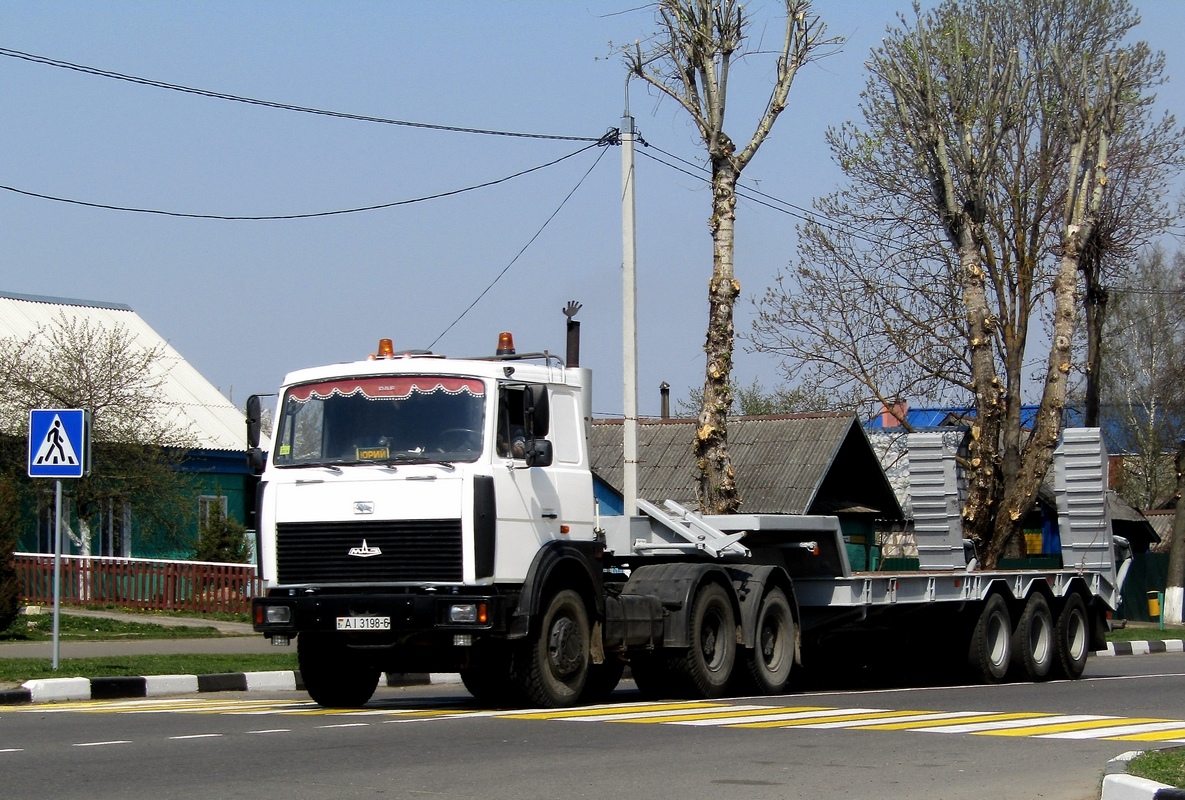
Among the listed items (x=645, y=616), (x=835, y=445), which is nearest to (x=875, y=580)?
(x=645, y=616)

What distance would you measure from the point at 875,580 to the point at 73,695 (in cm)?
788

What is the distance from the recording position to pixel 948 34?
1111 inches

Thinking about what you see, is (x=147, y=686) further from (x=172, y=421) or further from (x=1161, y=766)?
(x=172, y=421)

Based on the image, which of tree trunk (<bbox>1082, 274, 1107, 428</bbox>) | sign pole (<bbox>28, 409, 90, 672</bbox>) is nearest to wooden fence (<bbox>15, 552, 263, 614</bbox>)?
sign pole (<bbox>28, 409, 90, 672</bbox>)

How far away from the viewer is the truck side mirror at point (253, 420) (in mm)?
13164

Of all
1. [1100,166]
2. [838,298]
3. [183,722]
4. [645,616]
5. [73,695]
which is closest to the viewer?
Answer: [183,722]

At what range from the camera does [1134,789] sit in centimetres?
766

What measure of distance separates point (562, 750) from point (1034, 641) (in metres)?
10.0

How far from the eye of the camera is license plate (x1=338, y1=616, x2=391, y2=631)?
12.2 meters

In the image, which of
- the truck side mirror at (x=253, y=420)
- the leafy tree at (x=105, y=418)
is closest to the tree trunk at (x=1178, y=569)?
the leafy tree at (x=105, y=418)

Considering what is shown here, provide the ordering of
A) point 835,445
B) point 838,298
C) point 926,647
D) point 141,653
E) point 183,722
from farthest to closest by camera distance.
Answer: point 835,445 < point 838,298 < point 141,653 < point 926,647 < point 183,722

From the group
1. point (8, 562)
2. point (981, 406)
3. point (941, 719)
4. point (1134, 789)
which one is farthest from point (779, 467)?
point (1134, 789)

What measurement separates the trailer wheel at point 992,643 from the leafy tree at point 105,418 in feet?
62.0

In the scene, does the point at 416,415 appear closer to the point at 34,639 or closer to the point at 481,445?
the point at 481,445
